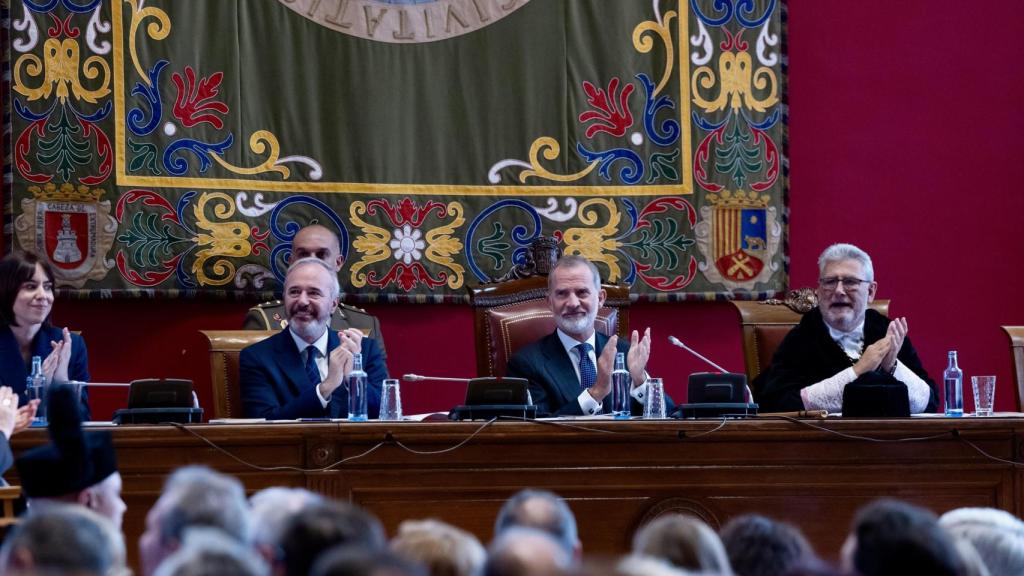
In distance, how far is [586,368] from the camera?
476 centimetres

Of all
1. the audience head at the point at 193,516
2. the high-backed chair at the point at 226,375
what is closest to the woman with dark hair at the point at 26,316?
the high-backed chair at the point at 226,375

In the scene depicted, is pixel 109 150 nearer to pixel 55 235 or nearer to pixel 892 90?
pixel 55 235

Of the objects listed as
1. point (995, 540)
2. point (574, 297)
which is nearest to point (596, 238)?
point (574, 297)

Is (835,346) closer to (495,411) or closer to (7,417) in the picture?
(495,411)

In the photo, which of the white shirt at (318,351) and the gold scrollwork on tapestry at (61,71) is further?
the gold scrollwork on tapestry at (61,71)

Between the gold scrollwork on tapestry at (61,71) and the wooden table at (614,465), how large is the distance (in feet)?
6.34

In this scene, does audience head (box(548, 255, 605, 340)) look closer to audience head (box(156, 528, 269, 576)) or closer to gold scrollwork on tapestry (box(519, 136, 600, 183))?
gold scrollwork on tapestry (box(519, 136, 600, 183))

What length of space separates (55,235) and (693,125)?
2.47 metres

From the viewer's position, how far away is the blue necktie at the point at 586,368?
4.75 m

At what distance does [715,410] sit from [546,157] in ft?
6.42

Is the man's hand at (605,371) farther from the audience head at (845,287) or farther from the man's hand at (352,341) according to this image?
the audience head at (845,287)

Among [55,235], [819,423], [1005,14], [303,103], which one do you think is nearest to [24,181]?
[55,235]

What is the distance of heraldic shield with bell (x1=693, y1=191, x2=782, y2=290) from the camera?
5.73m

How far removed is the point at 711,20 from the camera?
579 centimetres
